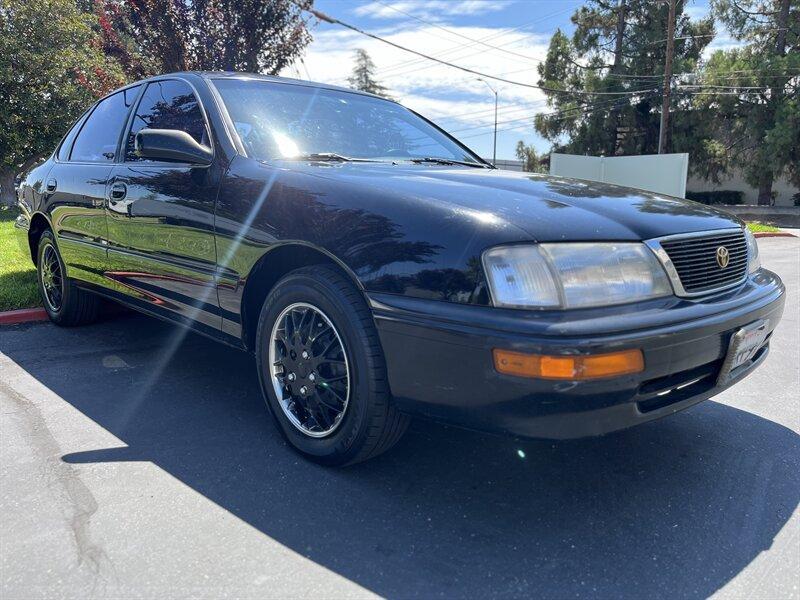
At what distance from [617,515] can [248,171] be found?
2.03 metres

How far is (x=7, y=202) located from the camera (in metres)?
20.6

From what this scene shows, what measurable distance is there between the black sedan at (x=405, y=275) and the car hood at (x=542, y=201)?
0.04 feet

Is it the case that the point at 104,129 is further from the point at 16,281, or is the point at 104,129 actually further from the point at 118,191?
the point at 16,281

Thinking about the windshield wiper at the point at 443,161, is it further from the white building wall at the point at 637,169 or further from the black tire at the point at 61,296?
the white building wall at the point at 637,169

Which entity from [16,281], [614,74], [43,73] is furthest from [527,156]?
[16,281]

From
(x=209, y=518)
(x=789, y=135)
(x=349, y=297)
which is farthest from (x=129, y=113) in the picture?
(x=789, y=135)

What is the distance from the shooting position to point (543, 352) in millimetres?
1855

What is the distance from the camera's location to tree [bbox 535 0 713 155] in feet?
107

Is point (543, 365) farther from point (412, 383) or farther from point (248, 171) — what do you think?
point (248, 171)

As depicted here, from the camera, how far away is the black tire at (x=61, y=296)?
448 centimetres

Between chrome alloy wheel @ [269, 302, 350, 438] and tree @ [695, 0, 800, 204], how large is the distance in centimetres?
2920

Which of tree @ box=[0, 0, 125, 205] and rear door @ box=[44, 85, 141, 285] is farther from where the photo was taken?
tree @ box=[0, 0, 125, 205]

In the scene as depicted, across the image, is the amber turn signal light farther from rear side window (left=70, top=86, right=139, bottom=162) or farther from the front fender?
rear side window (left=70, top=86, right=139, bottom=162)

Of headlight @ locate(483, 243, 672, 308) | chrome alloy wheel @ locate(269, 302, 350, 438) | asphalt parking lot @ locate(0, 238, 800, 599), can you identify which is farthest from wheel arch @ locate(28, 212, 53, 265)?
headlight @ locate(483, 243, 672, 308)
